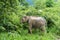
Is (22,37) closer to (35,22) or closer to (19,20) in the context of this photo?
(35,22)

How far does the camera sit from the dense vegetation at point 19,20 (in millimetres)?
9593

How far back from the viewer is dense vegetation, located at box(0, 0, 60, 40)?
959 cm

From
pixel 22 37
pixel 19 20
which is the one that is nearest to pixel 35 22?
pixel 19 20

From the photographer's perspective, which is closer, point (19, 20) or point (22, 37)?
point (22, 37)

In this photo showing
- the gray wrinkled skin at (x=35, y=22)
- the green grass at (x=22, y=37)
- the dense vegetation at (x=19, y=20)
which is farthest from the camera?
the gray wrinkled skin at (x=35, y=22)

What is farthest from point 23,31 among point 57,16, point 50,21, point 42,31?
point 57,16

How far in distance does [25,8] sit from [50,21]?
175 cm

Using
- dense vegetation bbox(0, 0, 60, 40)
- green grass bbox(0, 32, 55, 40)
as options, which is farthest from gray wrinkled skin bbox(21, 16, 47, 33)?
green grass bbox(0, 32, 55, 40)

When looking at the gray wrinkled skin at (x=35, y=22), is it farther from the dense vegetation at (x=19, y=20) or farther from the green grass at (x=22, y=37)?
the green grass at (x=22, y=37)

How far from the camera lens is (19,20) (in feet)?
35.9

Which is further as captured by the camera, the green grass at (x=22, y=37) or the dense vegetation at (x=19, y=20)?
the dense vegetation at (x=19, y=20)

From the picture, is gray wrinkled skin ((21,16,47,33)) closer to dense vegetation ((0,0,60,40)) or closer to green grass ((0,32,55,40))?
dense vegetation ((0,0,60,40))

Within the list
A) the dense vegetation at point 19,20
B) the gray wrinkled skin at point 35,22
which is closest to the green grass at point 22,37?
the dense vegetation at point 19,20

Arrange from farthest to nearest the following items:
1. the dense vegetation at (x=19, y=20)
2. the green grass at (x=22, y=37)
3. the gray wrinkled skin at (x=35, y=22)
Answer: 1. the gray wrinkled skin at (x=35, y=22)
2. the dense vegetation at (x=19, y=20)
3. the green grass at (x=22, y=37)
